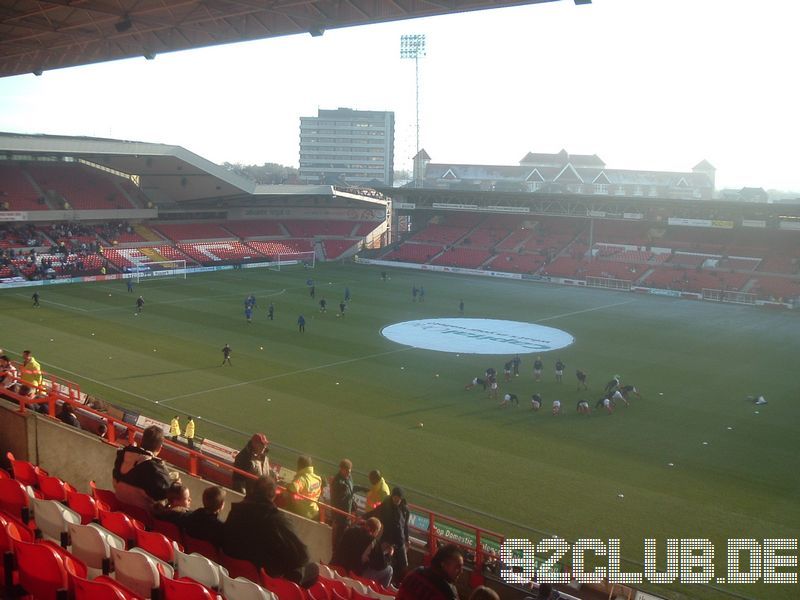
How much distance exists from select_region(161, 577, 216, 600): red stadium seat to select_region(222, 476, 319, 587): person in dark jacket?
2.27ft

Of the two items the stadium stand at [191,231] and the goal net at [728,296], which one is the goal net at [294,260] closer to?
the stadium stand at [191,231]

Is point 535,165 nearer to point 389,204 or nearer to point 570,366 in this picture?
point 389,204

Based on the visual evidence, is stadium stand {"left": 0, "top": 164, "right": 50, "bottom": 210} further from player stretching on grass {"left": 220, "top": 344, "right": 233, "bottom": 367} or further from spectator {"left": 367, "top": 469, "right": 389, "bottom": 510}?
spectator {"left": 367, "top": 469, "right": 389, "bottom": 510}

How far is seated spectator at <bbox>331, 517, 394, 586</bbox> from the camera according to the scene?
A: 789cm

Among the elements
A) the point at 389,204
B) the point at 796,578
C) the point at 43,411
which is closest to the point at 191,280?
the point at 389,204

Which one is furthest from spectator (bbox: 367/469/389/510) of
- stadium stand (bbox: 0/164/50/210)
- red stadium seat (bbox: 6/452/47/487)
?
stadium stand (bbox: 0/164/50/210)

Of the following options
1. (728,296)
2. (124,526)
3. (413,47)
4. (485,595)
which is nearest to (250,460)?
(124,526)

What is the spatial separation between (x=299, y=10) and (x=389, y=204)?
67549mm

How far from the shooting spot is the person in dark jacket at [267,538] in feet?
21.2

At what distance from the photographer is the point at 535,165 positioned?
104500 mm

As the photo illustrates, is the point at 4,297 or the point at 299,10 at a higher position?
the point at 299,10

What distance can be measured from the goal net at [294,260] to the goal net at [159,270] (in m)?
8.21

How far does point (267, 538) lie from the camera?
6520mm

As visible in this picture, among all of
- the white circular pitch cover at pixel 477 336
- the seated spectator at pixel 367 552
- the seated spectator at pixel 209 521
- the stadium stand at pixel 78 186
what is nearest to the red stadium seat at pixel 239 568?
the seated spectator at pixel 209 521
